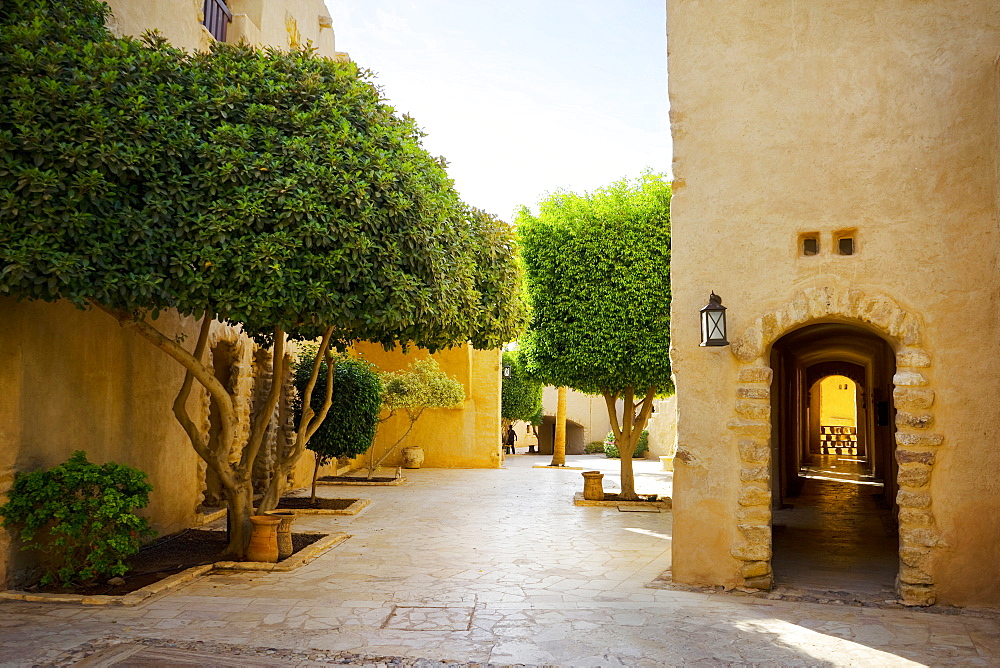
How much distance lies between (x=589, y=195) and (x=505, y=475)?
305 inches

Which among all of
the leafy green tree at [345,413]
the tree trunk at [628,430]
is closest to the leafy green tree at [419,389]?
the leafy green tree at [345,413]

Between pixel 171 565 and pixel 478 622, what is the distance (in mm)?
3829

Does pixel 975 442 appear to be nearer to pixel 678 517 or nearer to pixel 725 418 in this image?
pixel 725 418

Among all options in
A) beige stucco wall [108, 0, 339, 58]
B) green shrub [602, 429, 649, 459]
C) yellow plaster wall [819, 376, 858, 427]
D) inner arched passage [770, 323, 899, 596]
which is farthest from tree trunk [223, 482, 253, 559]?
yellow plaster wall [819, 376, 858, 427]

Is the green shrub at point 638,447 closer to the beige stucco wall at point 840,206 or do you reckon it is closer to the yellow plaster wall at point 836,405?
the yellow plaster wall at point 836,405

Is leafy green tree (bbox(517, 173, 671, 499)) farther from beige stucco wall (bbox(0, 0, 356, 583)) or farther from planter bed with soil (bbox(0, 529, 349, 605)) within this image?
planter bed with soil (bbox(0, 529, 349, 605))

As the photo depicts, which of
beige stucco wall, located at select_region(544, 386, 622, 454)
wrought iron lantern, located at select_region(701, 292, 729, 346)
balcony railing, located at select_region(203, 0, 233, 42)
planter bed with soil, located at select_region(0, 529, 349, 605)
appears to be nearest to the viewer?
planter bed with soil, located at select_region(0, 529, 349, 605)

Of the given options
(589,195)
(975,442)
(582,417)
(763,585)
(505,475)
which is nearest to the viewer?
(975,442)

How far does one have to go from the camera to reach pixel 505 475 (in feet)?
62.3

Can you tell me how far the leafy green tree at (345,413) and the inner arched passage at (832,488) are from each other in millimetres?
6846

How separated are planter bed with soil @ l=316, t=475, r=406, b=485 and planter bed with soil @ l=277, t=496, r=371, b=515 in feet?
8.35

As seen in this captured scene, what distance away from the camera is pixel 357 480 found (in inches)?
671

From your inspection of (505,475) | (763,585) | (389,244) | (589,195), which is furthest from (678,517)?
(505,475)

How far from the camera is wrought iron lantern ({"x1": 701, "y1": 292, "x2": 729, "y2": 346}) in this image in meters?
7.18
